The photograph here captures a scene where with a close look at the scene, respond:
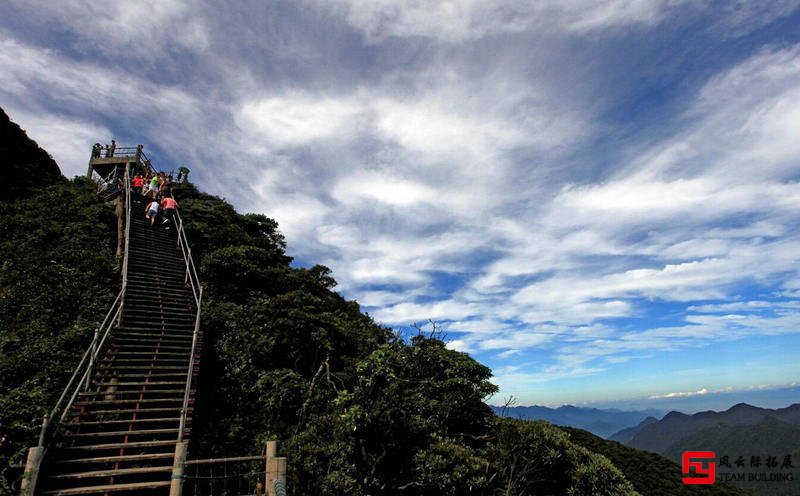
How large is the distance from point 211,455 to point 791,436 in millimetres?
279976

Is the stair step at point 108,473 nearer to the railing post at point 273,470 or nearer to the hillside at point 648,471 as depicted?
the railing post at point 273,470

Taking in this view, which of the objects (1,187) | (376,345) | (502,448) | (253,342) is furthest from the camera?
(1,187)

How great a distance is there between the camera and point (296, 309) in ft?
51.8

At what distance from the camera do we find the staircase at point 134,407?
7617 millimetres

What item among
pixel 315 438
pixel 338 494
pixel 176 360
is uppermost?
pixel 176 360

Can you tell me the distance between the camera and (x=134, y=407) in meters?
9.45

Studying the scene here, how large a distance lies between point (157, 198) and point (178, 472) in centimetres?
2104

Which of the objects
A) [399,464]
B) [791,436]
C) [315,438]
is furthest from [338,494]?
[791,436]

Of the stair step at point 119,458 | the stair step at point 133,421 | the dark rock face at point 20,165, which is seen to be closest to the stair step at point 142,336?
the stair step at point 133,421

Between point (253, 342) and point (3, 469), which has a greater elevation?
point (253, 342)

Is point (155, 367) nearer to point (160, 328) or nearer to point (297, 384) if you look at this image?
point (160, 328)

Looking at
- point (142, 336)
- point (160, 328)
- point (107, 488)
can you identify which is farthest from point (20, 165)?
point (107, 488)

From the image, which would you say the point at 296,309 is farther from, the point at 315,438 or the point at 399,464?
the point at 399,464

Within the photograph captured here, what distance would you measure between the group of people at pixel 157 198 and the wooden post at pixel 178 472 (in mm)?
15839
